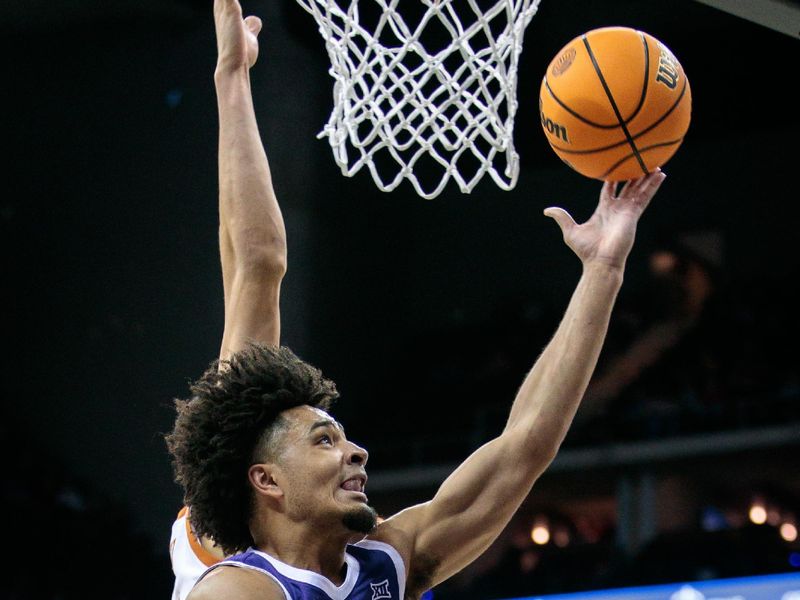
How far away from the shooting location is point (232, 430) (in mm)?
2668

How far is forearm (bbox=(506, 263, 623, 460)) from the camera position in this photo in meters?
2.64

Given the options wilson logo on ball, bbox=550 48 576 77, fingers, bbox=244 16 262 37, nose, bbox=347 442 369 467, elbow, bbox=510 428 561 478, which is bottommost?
nose, bbox=347 442 369 467

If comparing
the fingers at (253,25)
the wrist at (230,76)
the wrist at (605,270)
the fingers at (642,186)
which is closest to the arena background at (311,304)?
the fingers at (253,25)

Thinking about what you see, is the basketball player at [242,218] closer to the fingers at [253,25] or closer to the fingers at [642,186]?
the fingers at [253,25]

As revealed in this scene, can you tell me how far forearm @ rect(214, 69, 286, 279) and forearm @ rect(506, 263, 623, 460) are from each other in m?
0.85

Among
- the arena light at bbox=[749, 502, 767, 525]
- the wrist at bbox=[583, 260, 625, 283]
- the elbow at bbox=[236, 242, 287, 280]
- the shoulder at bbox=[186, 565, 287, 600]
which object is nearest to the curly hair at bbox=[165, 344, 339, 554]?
the shoulder at bbox=[186, 565, 287, 600]

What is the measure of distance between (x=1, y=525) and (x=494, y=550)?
3755 millimetres

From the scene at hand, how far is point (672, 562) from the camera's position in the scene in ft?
25.9

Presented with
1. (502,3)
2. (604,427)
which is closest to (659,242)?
(604,427)

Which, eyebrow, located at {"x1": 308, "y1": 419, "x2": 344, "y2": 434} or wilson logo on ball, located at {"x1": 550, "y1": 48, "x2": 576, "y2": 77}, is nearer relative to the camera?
eyebrow, located at {"x1": 308, "y1": 419, "x2": 344, "y2": 434}

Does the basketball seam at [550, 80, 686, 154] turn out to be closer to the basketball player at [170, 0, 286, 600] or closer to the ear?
the basketball player at [170, 0, 286, 600]

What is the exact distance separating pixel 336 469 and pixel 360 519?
0.12 m

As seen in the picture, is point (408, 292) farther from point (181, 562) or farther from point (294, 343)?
point (181, 562)

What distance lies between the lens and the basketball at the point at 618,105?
2.80 m
